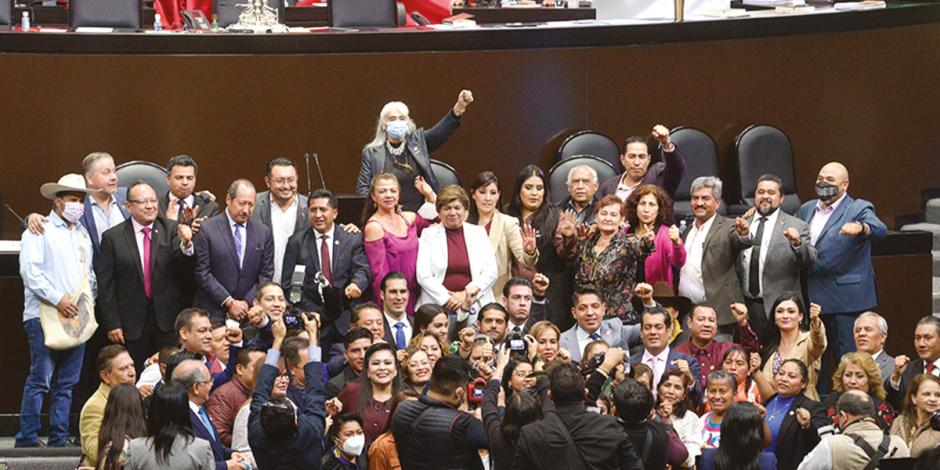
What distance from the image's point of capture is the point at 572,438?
746cm

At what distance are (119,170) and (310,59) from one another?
141cm

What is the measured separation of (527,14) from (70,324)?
580 cm

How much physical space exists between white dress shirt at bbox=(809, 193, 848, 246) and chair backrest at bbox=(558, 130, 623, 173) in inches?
54.1

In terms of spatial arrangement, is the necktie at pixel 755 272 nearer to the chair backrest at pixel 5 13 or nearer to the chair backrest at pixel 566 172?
the chair backrest at pixel 566 172

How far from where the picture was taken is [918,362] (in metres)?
9.22

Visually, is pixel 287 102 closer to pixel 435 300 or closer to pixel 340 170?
pixel 340 170

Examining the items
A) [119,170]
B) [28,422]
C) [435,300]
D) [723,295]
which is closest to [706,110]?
[723,295]

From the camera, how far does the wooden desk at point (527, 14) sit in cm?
1425

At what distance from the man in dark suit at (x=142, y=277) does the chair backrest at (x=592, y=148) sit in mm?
2776

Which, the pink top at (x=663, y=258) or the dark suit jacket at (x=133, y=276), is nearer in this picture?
the dark suit jacket at (x=133, y=276)

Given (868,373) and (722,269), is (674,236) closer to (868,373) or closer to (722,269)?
(722,269)

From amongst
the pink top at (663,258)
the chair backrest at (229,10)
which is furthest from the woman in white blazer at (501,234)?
the chair backrest at (229,10)

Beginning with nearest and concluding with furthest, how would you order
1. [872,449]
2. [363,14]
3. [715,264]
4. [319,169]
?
1. [872,449]
2. [715,264]
3. [319,169]
4. [363,14]

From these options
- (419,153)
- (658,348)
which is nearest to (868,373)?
(658,348)
